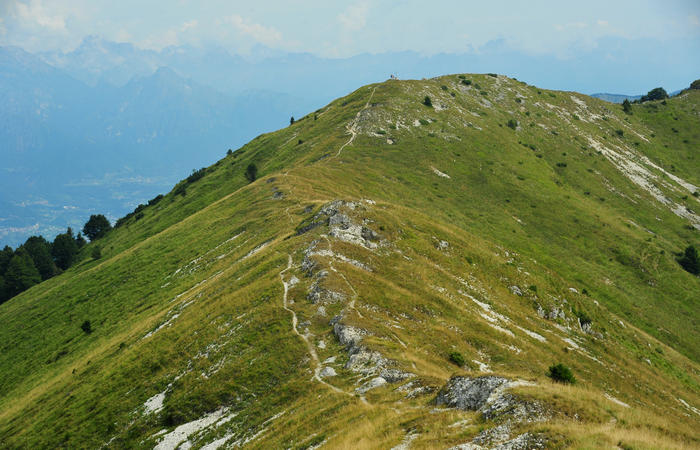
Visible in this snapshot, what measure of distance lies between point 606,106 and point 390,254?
173489 millimetres

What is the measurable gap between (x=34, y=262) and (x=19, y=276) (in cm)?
1143

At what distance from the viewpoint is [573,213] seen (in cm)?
9875

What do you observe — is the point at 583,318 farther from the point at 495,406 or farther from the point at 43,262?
the point at 43,262

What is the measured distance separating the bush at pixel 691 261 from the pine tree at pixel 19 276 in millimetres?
186780

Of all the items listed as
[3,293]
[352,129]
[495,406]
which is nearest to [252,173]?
[352,129]

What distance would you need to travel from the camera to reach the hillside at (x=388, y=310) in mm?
21344

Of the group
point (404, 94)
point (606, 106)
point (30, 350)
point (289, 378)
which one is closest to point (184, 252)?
point (30, 350)

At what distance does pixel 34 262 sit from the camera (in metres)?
129

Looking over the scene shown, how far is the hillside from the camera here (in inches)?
840

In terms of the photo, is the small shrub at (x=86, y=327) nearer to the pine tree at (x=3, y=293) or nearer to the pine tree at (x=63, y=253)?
the pine tree at (x=3, y=293)

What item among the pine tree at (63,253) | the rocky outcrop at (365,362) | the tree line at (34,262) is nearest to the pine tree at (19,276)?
the tree line at (34,262)

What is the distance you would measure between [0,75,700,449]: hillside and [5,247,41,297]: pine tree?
21023mm

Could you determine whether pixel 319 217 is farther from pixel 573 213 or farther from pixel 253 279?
pixel 573 213

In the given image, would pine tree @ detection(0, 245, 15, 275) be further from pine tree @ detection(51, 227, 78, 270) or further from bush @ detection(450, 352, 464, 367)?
bush @ detection(450, 352, 464, 367)
